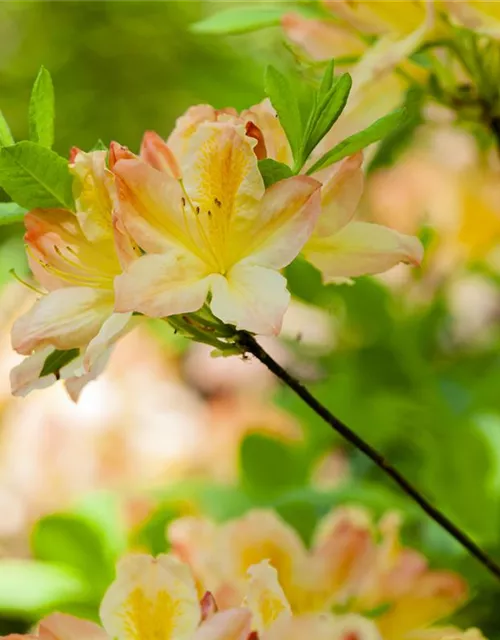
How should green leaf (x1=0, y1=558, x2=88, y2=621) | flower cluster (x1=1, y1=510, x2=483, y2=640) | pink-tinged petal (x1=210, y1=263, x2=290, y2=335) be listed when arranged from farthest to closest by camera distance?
green leaf (x1=0, y1=558, x2=88, y2=621) → flower cluster (x1=1, y1=510, x2=483, y2=640) → pink-tinged petal (x1=210, y1=263, x2=290, y2=335)

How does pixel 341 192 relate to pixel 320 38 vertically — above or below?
below

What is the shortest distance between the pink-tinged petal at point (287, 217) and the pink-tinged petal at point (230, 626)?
0.33ft

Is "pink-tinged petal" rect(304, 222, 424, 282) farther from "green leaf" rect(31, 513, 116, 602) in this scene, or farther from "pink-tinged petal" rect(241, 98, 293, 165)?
"green leaf" rect(31, 513, 116, 602)

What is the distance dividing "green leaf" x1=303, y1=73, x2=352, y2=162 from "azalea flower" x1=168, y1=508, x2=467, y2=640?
0.18 meters

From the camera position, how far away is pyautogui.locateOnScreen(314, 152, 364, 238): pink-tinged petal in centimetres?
30

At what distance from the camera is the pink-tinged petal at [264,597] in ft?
0.99

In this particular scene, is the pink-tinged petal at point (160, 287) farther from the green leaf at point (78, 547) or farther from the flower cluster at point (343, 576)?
the green leaf at point (78, 547)

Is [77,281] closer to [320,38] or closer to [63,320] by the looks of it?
[63,320]

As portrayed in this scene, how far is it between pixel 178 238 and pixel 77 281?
0.12 ft

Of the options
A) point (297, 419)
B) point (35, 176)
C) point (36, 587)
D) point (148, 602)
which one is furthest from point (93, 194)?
point (297, 419)

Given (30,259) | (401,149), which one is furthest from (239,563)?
(401,149)

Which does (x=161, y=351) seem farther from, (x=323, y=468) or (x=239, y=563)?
(x=239, y=563)

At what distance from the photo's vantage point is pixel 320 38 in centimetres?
42

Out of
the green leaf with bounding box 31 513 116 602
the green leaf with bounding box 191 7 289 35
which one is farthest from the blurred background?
the green leaf with bounding box 191 7 289 35
